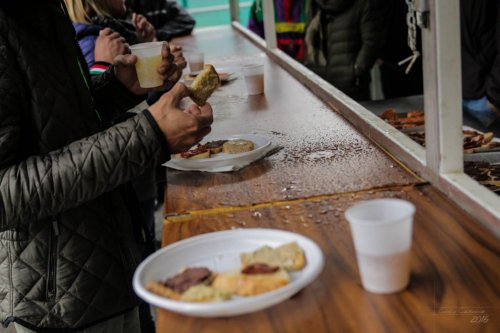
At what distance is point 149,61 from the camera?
77.2 inches

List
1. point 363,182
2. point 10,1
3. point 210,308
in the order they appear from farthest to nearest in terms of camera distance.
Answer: point 363,182 < point 10,1 < point 210,308

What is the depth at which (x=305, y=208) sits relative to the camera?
1568 mm

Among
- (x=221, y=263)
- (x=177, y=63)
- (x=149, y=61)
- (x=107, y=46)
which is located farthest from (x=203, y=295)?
(x=107, y=46)

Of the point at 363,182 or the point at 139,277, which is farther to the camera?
the point at 363,182

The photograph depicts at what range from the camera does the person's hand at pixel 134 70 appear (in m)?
1.96

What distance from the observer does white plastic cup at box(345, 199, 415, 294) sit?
1.06 meters

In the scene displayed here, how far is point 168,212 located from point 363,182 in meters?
0.53

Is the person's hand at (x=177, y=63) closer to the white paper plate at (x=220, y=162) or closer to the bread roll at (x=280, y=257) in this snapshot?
the white paper plate at (x=220, y=162)

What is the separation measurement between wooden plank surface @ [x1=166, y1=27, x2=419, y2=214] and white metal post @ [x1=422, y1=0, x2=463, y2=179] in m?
0.13

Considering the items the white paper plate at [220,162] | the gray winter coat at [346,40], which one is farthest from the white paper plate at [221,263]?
the gray winter coat at [346,40]

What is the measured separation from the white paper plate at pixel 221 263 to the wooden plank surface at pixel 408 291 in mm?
55

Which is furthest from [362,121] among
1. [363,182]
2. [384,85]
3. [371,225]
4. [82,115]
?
[384,85]

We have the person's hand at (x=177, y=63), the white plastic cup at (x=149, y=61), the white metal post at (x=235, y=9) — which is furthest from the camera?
the white metal post at (x=235, y=9)

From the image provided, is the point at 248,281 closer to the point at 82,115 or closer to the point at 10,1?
the point at 82,115
